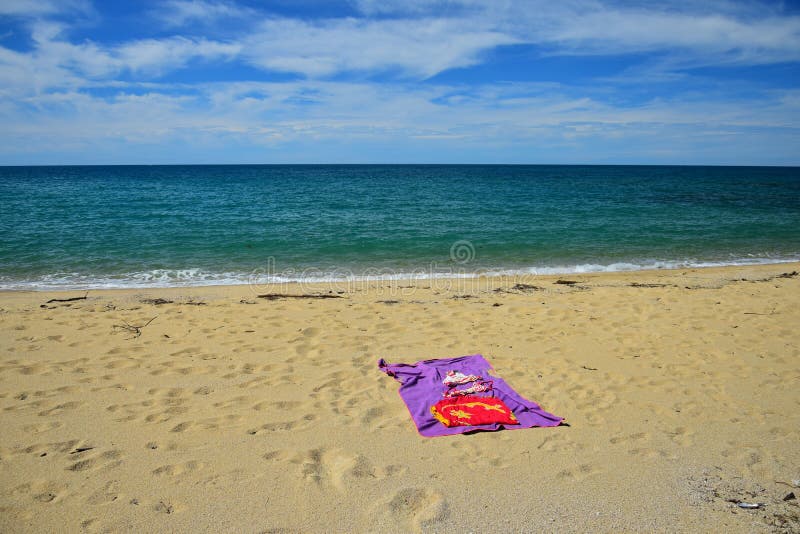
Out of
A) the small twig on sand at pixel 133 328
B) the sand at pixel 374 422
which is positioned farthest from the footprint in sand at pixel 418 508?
the small twig on sand at pixel 133 328

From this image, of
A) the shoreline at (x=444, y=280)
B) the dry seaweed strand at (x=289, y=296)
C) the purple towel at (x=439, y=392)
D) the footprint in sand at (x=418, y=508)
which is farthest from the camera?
the shoreline at (x=444, y=280)

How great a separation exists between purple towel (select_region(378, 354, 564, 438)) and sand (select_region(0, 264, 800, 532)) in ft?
0.39

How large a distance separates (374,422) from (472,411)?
0.94 meters

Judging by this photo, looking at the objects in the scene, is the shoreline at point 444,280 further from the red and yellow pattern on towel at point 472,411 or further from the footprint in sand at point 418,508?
the footprint in sand at point 418,508

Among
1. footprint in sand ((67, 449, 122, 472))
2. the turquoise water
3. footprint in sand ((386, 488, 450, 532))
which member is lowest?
footprint in sand ((386, 488, 450, 532))

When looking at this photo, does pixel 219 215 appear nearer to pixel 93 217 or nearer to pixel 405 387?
pixel 93 217

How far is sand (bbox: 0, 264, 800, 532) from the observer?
10.2 feet

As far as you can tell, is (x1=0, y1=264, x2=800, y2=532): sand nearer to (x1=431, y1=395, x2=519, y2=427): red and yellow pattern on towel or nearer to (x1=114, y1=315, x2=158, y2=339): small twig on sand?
(x1=114, y1=315, x2=158, y2=339): small twig on sand

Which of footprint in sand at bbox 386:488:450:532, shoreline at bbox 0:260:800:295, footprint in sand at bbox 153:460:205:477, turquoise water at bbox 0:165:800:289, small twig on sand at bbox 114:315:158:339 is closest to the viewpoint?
footprint in sand at bbox 386:488:450:532

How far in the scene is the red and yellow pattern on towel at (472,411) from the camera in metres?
4.22

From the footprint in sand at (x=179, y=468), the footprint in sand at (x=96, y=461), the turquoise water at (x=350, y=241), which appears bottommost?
the footprint in sand at (x=179, y=468)

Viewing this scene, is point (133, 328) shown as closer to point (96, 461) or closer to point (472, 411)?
point (96, 461)

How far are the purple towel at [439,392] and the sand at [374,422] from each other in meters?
0.12

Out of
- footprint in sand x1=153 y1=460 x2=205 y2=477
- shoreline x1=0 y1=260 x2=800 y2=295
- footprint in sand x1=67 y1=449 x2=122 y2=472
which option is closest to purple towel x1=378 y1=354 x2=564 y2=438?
footprint in sand x1=153 y1=460 x2=205 y2=477
